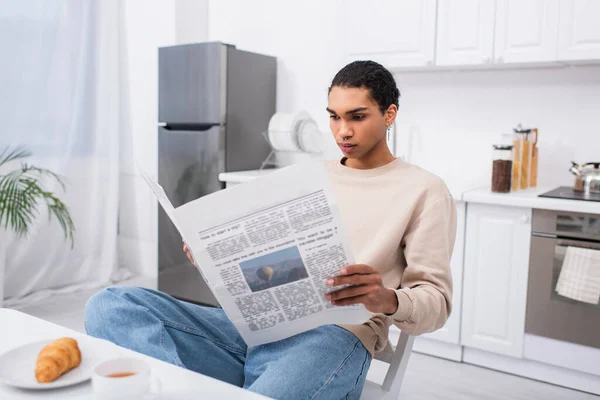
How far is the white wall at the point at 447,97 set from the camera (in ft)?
8.95

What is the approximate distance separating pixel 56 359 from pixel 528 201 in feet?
6.56

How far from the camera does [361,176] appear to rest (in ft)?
4.51

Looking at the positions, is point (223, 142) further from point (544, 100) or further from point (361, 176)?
point (361, 176)

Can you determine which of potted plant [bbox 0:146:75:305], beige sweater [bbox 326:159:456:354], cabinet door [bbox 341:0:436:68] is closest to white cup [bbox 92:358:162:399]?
beige sweater [bbox 326:159:456:354]

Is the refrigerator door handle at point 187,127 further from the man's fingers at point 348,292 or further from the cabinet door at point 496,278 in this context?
the man's fingers at point 348,292

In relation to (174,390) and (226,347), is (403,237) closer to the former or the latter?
(226,347)

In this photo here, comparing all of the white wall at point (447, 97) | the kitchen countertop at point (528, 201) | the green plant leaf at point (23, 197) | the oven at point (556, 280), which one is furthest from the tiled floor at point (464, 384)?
the green plant leaf at point (23, 197)

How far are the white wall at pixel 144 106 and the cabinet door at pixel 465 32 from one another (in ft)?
5.85

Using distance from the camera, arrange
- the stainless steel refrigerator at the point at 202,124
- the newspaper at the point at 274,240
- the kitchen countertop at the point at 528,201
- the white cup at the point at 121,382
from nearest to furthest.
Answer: the white cup at the point at 121,382, the newspaper at the point at 274,240, the kitchen countertop at the point at 528,201, the stainless steel refrigerator at the point at 202,124

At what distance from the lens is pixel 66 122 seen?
355 centimetres

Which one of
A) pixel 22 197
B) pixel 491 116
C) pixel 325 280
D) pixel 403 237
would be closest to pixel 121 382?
pixel 325 280

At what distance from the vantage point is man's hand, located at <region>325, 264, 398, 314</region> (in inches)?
37.6

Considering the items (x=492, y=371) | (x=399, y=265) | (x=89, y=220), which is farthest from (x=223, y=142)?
(x=399, y=265)

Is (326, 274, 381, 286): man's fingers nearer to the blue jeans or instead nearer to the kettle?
the blue jeans
